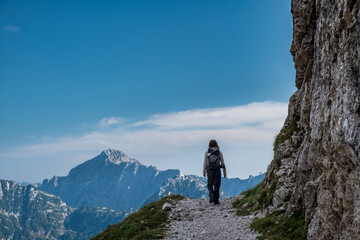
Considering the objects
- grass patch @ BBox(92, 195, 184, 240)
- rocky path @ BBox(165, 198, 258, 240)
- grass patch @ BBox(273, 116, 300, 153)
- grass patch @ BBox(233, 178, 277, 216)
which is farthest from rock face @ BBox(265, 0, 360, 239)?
grass patch @ BBox(92, 195, 184, 240)

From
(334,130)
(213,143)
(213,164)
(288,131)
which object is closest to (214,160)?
(213,164)

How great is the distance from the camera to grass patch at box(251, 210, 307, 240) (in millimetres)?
13453

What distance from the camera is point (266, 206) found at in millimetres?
19438

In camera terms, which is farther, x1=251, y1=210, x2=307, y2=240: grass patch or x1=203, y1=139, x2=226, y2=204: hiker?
x1=203, y1=139, x2=226, y2=204: hiker

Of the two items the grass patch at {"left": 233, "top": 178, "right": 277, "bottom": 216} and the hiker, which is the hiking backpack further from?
the grass patch at {"left": 233, "top": 178, "right": 277, "bottom": 216}

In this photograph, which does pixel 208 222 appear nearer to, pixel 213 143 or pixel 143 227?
pixel 143 227

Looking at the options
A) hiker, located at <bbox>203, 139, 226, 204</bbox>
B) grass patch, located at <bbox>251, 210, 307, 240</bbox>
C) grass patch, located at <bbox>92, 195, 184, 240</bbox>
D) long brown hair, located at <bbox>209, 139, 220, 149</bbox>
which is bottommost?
grass patch, located at <bbox>92, 195, 184, 240</bbox>

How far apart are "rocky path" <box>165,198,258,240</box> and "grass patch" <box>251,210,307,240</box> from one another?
2.19 ft

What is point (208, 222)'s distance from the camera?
21094 millimetres

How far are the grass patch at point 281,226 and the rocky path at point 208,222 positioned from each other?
26.3 inches

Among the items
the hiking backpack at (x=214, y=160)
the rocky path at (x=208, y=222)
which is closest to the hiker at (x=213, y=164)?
the hiking backpack at (x=214, y=160)

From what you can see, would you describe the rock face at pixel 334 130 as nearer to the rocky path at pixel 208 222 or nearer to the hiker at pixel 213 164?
the rocky path at pixel 208 222

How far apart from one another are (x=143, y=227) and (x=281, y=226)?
11.5m

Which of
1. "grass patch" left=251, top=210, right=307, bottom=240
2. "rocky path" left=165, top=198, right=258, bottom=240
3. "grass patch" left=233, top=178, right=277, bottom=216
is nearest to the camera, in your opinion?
"grass patch" left=251, top=210, right=307, bottom=240
